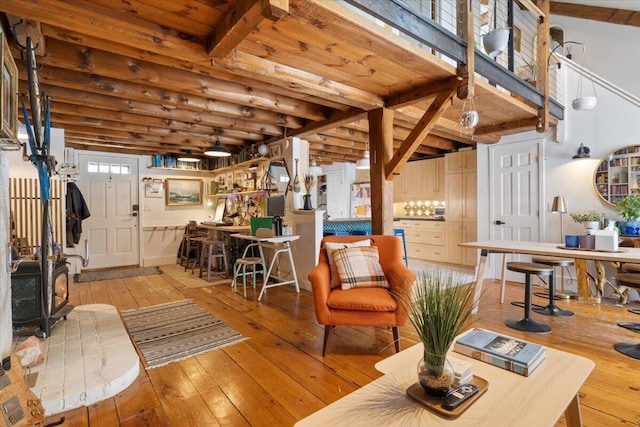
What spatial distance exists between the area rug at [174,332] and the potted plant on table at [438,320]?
196 centimetres

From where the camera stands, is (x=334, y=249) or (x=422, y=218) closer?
(x=334, y=249)

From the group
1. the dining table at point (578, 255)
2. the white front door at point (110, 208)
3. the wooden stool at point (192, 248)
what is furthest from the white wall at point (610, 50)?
the white front door at point (110, 208)

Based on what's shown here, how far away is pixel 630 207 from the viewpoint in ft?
11.5

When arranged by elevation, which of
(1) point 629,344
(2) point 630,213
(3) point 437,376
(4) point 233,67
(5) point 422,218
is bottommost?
(1) point 629,344

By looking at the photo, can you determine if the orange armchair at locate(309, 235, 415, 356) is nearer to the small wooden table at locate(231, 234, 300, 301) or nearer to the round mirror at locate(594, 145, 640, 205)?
the small wooden table at locate(231, 234, 300, 301)

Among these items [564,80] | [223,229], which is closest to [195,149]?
[223,229]

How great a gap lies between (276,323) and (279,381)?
1.02 metres

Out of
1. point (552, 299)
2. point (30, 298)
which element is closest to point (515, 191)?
point (552, 299)

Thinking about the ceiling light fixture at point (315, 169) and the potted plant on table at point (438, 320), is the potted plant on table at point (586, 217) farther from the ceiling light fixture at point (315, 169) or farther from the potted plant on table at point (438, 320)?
the ceiling light fixture at point (315, 169)

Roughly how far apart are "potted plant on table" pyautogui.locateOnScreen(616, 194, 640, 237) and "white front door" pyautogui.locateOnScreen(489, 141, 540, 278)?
934mm

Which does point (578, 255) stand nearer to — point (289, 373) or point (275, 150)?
point (289, 373)

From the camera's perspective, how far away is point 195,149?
615cm

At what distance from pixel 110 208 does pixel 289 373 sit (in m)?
5.77

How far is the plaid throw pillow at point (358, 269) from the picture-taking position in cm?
257
